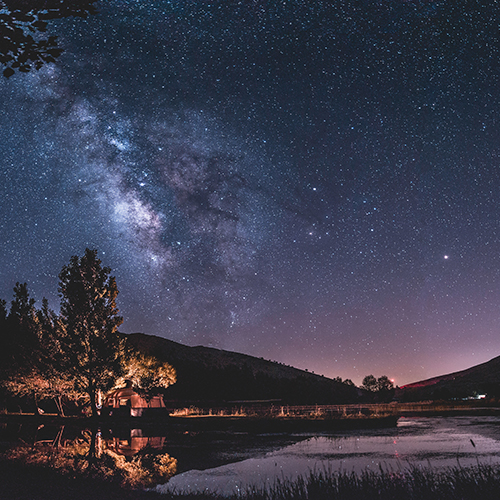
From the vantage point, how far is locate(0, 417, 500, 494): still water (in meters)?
13.6

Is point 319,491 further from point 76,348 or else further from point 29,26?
point 76,348

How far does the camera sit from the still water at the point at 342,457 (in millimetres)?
13422

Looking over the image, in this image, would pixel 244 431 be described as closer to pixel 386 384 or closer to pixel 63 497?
pixel 63 497

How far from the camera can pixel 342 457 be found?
17656mm

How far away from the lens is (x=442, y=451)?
19.2 m

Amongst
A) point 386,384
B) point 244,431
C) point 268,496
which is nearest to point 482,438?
point 244,431

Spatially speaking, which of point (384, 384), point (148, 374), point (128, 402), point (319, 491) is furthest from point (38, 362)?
point (384, 384)

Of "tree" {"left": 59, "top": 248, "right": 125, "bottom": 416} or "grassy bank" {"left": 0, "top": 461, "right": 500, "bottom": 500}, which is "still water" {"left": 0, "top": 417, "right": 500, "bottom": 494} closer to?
"grassy bank" {"left": 0, "top": 461, "right": 500, "bottom": 500}

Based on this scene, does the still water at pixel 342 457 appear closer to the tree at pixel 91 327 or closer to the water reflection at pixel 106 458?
the water reflection at pixel 106 458

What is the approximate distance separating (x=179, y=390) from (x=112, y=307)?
136 ft

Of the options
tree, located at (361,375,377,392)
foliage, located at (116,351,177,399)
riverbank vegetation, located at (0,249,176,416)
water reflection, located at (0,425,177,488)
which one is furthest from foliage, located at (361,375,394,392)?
water reflection, located at (0,425,177,488)

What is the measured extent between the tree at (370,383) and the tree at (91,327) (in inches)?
6181

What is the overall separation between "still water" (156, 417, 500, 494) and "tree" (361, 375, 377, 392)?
167620mm

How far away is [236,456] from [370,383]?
595 ft
